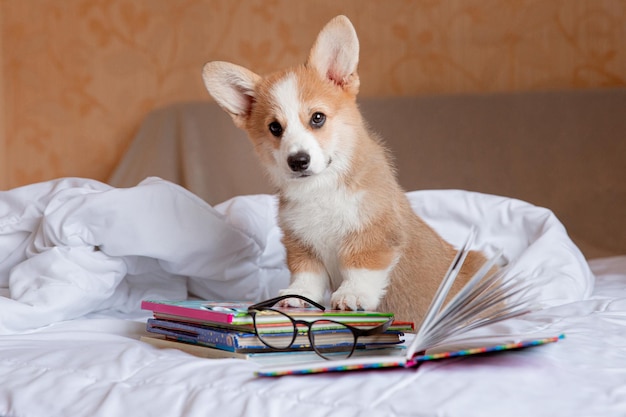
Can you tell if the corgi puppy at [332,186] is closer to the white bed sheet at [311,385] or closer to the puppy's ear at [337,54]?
the puppy's ear at [337,54]

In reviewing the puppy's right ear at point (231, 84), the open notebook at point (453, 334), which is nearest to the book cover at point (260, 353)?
the open notebook at point (453, 334)

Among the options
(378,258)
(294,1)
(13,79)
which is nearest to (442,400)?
(378,258)

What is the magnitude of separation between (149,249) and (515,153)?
1.61m

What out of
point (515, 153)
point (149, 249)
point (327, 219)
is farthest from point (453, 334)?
point (515, 153)

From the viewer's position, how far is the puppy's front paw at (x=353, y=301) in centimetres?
122

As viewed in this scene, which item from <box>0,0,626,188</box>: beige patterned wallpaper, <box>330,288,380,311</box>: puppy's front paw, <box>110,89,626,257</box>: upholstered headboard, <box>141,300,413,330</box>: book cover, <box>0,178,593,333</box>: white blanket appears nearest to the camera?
<box>141,300,413,330</box>: book cover

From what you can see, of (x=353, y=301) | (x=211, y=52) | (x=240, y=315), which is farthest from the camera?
(x=211, y=52)

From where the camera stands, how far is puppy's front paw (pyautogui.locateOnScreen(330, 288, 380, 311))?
1.22 metres

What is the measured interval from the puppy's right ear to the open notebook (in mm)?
688

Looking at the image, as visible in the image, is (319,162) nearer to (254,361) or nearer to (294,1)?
(254,361)

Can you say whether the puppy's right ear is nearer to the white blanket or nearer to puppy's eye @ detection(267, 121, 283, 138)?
puppy's eye @ detection(267, 121, 283, 138)

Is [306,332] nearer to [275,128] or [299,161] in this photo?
[299,161]

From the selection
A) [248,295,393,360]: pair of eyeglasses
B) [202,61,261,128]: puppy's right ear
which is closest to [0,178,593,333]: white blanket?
[202,61,261,128]: puppy's right ear

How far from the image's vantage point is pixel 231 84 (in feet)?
4.94
